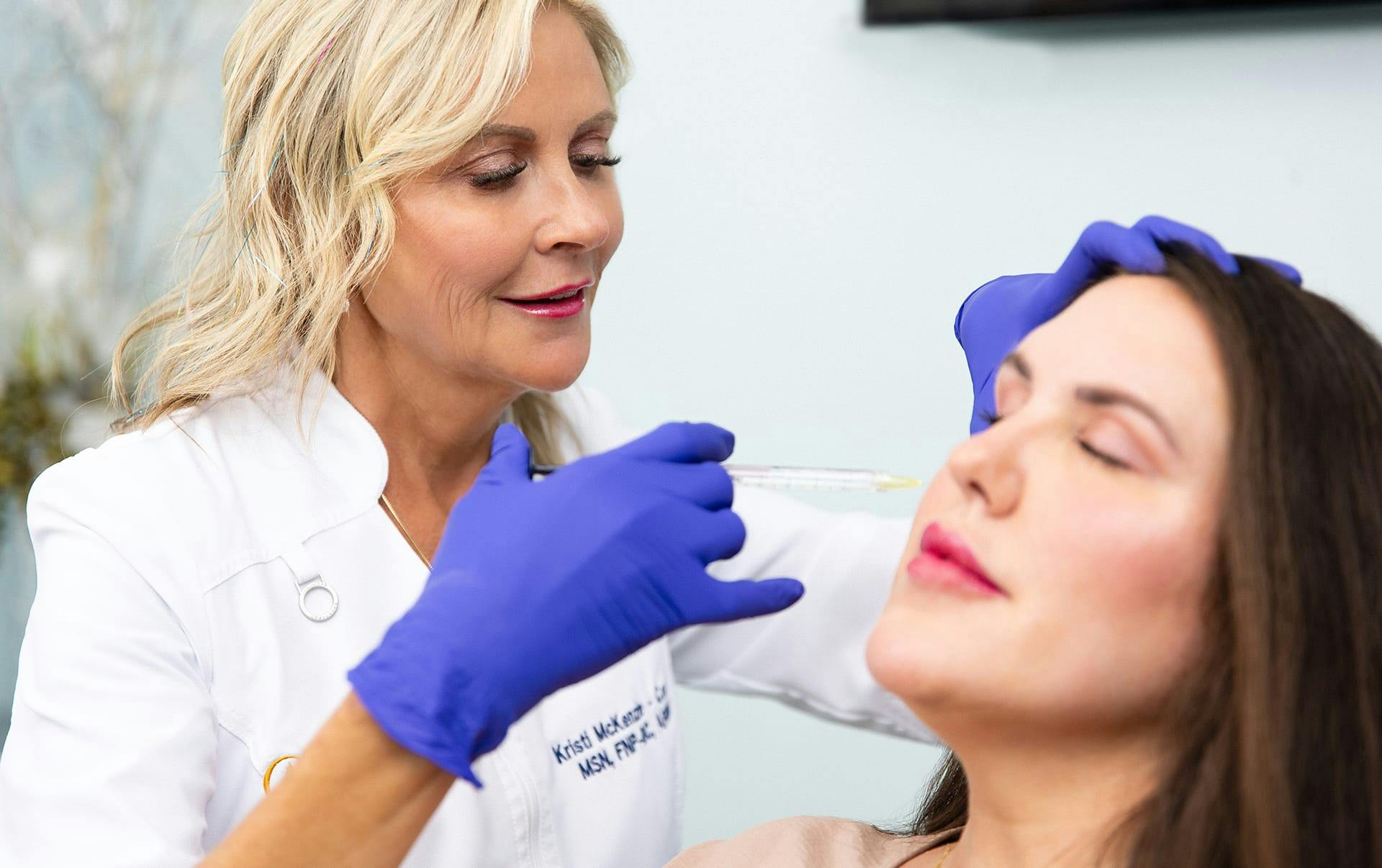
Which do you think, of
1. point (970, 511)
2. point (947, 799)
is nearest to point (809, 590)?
point (947, 799)

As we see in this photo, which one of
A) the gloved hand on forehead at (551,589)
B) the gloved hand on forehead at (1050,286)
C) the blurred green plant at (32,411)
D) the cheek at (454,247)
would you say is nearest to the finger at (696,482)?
the gloved hand on forehead at (551,589)

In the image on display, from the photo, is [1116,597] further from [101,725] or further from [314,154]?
[314,154]

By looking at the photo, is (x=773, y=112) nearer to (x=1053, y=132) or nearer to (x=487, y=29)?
(x=1053, y=132)

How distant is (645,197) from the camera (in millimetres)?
2039

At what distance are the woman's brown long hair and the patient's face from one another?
2 cm

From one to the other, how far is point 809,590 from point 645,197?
0.77 meters

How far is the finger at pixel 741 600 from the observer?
1.02 meters

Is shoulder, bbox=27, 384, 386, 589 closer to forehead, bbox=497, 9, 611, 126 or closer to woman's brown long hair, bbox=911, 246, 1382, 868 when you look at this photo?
forehead, bbox=497, 9, 611, 126

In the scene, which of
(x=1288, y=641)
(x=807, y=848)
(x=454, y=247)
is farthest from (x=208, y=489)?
(x=1288, y=641)

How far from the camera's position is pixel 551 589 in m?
0.96

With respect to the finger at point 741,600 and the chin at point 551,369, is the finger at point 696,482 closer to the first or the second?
the finger at point 741,600

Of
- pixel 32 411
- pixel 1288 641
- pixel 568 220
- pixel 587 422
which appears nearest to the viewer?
pixel 1288 641

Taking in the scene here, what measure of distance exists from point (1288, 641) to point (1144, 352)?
210mm

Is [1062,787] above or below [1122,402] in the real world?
below
